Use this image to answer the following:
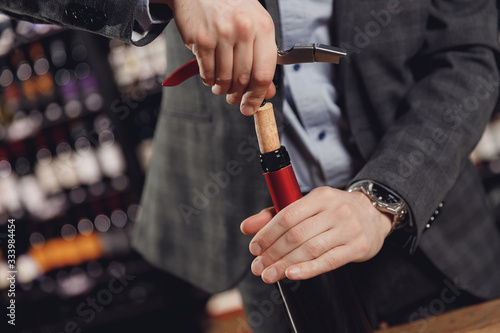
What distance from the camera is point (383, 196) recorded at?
0.67 metres

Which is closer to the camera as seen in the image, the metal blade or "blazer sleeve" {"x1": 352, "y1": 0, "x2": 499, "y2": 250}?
the metal blade

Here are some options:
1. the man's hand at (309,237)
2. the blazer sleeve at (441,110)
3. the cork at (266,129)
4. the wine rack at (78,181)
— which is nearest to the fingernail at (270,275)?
the man's hand at (309,237)

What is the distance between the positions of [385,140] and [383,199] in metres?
0.14

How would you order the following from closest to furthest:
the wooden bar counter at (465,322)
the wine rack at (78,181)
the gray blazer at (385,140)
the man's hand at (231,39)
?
the man's hand at (231,39) < the wooden bar counter at (465,322) < the gray blazer at (385,140) < the wine rack at (78,181)

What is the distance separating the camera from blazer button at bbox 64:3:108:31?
1.84ft

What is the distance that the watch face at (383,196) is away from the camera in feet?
2.19

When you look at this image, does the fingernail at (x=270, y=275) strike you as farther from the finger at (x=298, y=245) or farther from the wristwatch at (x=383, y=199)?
the wristwatch at (x=383, y=199)

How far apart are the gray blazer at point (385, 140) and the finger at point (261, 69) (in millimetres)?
260

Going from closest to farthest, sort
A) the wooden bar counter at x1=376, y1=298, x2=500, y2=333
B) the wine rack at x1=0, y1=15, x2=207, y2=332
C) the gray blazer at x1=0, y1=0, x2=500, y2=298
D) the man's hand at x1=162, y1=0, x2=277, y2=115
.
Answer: the man's hand at x1=162, y1=0, x2=277, y2=115 < the wooden bar counter at x1=376, y1=298, x2=500, y2=333 < the gray blazer at x1=0, y1=0, x2=500, y2=298 < the wine rack at x1=0, y1=15, x2=207, y2=332

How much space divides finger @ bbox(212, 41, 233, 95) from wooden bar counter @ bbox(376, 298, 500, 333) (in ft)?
1.52

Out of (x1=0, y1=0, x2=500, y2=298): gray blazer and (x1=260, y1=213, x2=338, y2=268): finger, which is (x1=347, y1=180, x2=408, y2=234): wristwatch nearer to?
(x1=0, y1=0, x2=500, y2=298): gray blazer

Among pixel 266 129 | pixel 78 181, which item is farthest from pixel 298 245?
pixel 78 181

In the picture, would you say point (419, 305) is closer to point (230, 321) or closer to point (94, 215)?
point (230, 321)

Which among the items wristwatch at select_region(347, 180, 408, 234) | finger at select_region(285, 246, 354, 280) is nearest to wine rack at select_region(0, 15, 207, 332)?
wristwatch at select_region(347, 180, 408, 234)
